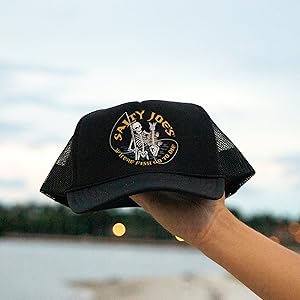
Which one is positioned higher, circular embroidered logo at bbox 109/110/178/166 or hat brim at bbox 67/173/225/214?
circular embroidered logo at bbox 109/110/178/166

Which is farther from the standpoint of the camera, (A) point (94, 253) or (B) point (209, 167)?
(A) point (94, 253)

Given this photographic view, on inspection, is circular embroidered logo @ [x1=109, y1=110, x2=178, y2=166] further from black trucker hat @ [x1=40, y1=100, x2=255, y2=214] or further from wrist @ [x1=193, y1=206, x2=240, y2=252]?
wrist @ [x1=193, y1=206, x2=240, y2=252]

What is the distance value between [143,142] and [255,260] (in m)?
0.34

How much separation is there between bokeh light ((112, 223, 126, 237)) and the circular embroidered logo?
0.97 m

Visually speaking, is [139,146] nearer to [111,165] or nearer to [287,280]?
[111,165]

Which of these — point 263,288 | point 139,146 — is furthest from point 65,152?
point 263,288

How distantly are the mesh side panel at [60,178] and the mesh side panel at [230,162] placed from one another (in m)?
0.33

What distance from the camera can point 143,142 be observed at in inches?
77.4

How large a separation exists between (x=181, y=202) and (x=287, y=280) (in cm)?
27

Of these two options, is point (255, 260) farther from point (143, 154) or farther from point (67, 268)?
point (67, 268)

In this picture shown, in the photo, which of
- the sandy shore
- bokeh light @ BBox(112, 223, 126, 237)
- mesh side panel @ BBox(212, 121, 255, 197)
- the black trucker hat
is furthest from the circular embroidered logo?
the sandy shore

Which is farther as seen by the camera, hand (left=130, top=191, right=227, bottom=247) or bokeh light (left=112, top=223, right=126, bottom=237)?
bokeh light (left=112, top=223, right=126, bottom=237)

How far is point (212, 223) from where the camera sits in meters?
1.97

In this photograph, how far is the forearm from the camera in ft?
6.41
